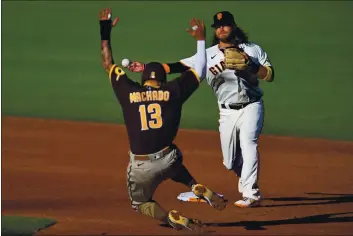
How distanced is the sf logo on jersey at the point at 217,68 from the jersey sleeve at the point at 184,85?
982 millimetres

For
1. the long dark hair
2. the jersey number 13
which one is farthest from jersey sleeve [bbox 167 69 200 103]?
the long dark hair

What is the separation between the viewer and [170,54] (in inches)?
715

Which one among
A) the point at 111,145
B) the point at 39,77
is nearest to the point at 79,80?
the point at 39,77

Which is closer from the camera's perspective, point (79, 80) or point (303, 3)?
point (79, 80)

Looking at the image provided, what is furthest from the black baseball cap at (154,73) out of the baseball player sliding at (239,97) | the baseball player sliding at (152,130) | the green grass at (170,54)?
the green grass at (170,54)

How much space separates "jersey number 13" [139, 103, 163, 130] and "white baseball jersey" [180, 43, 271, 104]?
4.38 feet

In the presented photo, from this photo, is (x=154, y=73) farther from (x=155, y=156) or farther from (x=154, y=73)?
(x=155, y=156)

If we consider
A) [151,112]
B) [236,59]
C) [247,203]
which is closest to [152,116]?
[151,112]

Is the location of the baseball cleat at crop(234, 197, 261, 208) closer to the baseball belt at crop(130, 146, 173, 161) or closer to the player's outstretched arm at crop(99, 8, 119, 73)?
the baseball belt at crop(130, 146, 173, 161)

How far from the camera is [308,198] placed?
9.45m

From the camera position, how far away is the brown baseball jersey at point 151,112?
A: 7715 millimetres

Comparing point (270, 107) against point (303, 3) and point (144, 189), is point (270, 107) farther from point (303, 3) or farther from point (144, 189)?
point (303, 3)

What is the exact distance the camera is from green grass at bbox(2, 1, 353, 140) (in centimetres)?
1398

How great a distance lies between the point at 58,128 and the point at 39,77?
3881 mm
